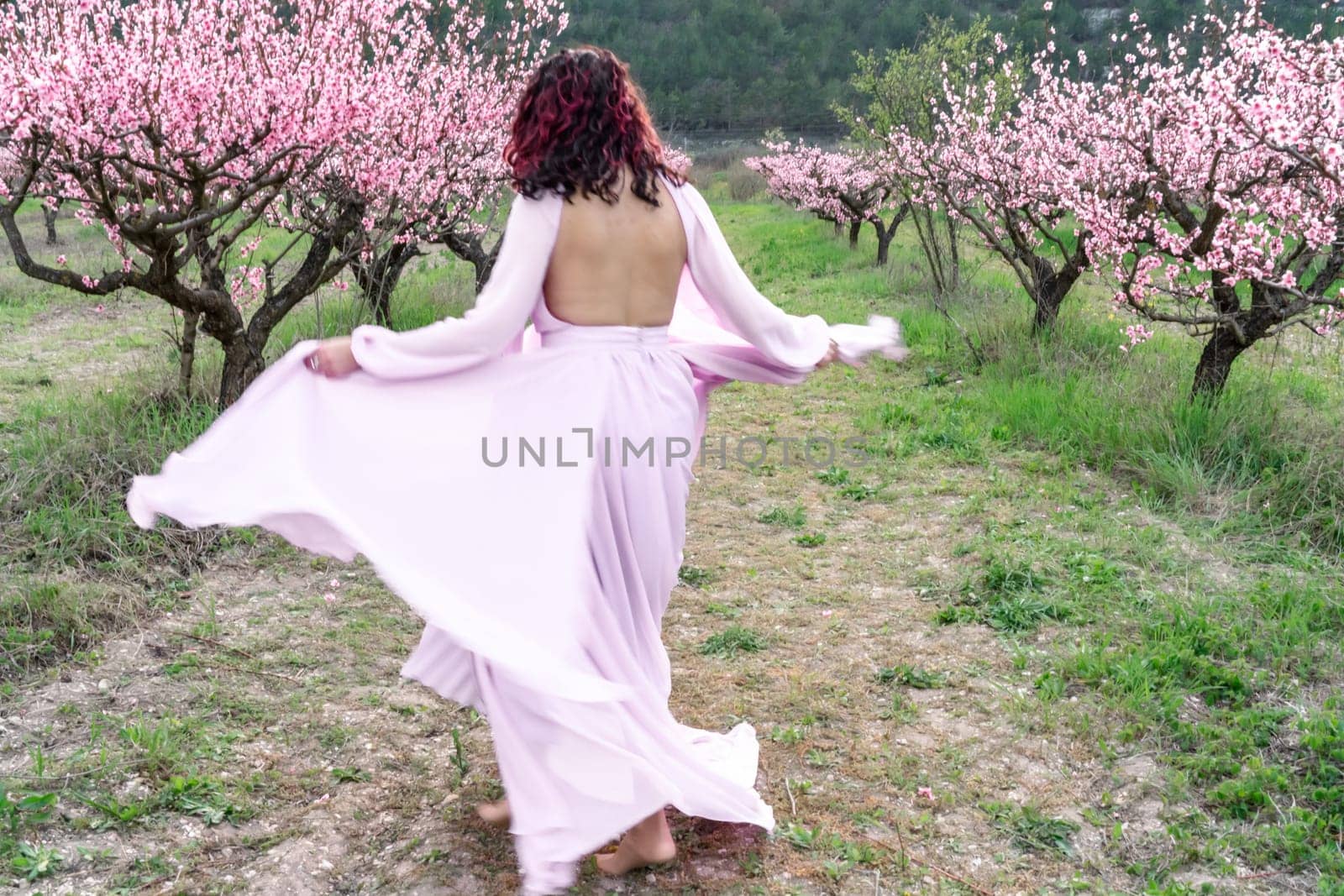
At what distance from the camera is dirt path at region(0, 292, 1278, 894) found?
2.83 metres

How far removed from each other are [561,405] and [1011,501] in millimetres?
3753

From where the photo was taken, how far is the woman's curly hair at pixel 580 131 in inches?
99.5

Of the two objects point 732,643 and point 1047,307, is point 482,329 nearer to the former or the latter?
point 732,643

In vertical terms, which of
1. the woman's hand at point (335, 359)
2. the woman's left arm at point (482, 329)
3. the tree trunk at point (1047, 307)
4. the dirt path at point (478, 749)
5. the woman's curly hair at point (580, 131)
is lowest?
the dirt path at point (478, 749)

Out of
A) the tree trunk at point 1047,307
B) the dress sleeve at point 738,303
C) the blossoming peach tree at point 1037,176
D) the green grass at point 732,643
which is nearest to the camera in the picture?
the dress sleeve at point 738,303

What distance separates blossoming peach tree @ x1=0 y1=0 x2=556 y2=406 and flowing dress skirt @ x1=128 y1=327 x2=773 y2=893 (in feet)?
9.14

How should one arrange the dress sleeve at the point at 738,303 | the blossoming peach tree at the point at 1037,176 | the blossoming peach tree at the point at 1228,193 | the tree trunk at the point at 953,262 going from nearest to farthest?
the dress sleeve at the point at 738,303
the blossoming peach tree at the point at 1228,193
the blossoming peach tree at the point at 1037,176
the tree trunk at the point at 953,262

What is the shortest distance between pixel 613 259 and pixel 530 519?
0.69 meters

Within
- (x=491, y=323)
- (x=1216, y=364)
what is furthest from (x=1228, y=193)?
(x=491, y=323)

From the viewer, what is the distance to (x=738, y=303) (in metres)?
2.89

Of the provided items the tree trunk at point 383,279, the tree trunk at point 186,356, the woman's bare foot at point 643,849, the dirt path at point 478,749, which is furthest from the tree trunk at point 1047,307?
the woman's bare foot at point 643,849

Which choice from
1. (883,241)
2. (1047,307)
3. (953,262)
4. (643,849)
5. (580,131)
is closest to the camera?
(580,131)

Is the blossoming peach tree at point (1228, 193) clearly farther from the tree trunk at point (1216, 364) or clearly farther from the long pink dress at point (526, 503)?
the long pink dress at point (526, 503)

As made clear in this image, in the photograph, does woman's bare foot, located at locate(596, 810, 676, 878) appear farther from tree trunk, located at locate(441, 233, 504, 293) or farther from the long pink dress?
tree trunk, located at locate(441, 233, 504, 293)
